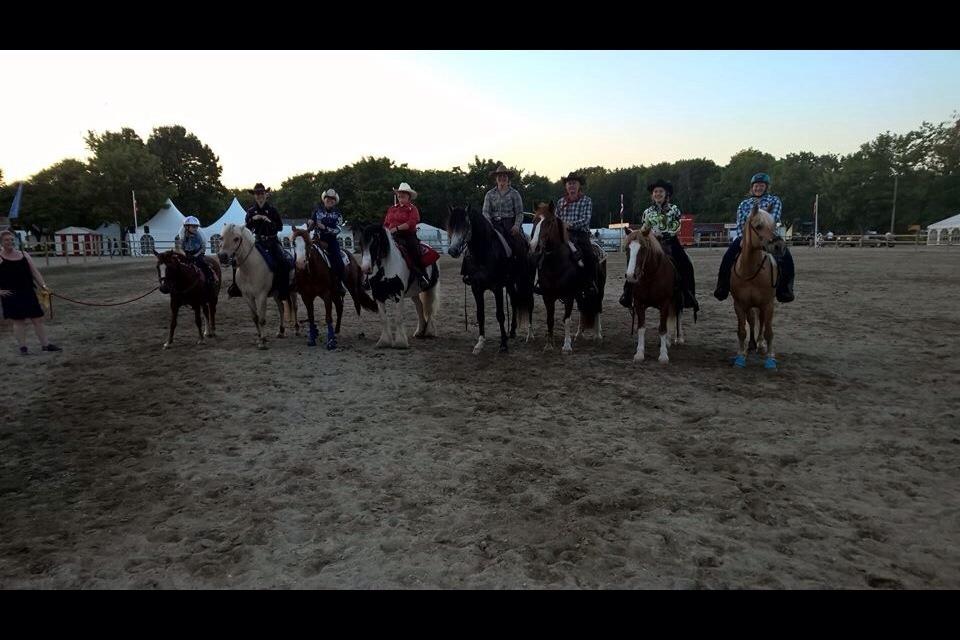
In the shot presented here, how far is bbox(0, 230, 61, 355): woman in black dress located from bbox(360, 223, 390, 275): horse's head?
556cm

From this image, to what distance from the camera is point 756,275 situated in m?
7.70

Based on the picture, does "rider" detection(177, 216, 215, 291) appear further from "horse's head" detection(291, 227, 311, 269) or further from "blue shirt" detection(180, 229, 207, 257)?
"horse's head" detection(291, 227, 311, 269)

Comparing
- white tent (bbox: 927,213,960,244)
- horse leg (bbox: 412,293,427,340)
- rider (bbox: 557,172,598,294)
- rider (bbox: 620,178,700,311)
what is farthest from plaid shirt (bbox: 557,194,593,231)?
white tent (bbox: 927,213,960,244)

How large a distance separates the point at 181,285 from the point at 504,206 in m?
6.23

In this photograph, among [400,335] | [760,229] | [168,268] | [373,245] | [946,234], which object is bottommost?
[400,335]

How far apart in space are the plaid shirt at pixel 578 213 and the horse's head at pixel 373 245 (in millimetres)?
3233

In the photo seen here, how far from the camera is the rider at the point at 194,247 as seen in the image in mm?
10445

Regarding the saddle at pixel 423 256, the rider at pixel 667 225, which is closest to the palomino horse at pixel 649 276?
the rider at pixel 667 225

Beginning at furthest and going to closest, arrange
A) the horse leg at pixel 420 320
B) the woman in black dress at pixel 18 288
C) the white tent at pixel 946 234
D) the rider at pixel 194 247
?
the white tent at pixel 946 234
the horse leg at pixel 420 320
the rider at pixel 194 247
the woman in black dress at pixel 18 288

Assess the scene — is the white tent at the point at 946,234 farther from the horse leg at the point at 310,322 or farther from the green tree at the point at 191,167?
the green tree at the point at 191,167

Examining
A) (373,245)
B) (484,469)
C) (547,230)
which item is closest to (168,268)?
(373,245)

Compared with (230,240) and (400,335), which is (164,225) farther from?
(400,335)
